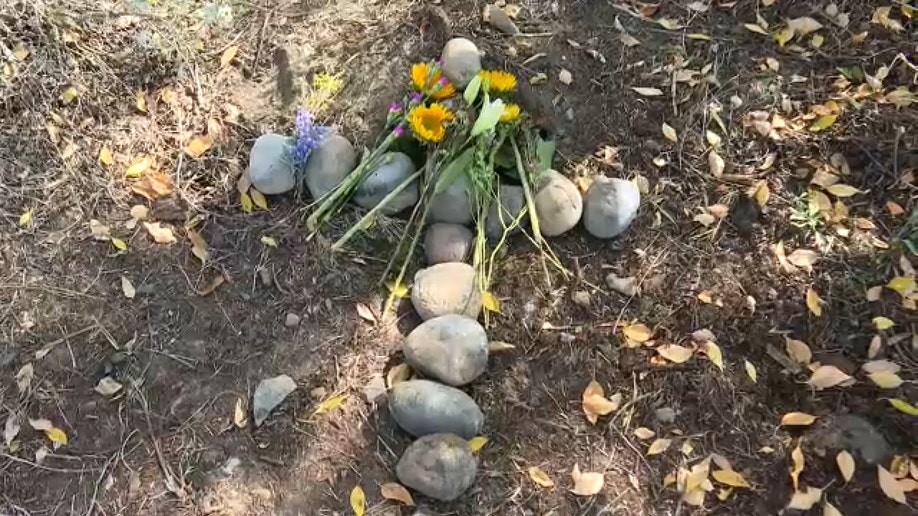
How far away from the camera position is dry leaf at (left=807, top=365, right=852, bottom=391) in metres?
1.75

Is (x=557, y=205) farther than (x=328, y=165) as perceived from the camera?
No

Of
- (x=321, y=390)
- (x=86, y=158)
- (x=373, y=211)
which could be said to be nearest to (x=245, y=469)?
(x=321, y=390)

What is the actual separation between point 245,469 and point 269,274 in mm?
501

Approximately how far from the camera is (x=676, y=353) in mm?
1865

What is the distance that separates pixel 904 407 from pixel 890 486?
0.57ft

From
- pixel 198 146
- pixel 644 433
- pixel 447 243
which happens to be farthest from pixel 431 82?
pixel 644 433

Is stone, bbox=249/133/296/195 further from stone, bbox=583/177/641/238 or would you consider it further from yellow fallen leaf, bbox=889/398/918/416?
yellow fallen leaf, bbox=889/398/918/416

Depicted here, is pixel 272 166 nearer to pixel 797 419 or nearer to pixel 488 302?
pixel 488 302

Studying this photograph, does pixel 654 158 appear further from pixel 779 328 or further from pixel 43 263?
pixel 43 263

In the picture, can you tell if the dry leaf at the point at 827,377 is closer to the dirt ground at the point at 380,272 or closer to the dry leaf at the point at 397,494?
the dirt ground at the point at 380,272

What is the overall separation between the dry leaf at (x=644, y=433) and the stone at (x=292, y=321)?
2.89 feet

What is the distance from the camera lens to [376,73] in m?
2.27

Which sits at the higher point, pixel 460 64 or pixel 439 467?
pixel 460 64

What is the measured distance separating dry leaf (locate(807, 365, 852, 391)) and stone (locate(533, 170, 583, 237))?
66cm
